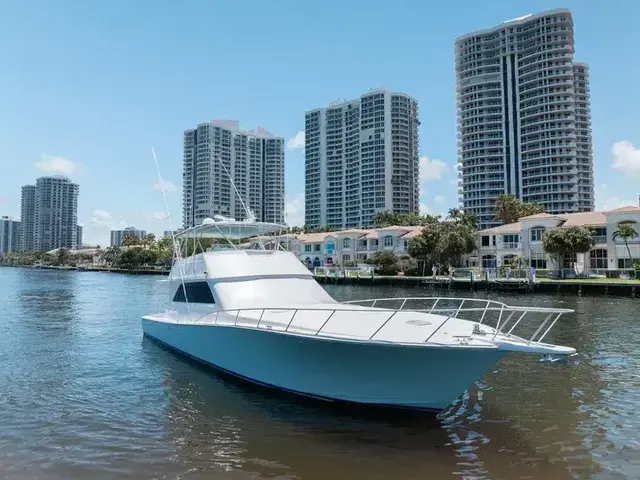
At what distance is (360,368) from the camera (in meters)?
9.45

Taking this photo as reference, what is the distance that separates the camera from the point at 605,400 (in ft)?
35.7

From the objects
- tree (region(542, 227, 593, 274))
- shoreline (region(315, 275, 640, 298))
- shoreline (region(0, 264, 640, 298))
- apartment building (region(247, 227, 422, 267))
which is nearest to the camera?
shoreline (region(315, 275, 640, 298))

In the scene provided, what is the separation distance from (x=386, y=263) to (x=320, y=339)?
61.4 meters

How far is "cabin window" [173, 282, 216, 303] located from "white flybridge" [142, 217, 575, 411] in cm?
3

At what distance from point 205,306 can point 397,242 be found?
66209mm

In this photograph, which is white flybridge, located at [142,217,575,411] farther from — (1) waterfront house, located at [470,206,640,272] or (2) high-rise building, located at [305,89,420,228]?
(2) high-rise building, located at [305,89,420,228]

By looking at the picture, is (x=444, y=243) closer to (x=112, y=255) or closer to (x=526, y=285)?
(x=526, y=285)

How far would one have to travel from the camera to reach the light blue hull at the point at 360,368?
8750 mm

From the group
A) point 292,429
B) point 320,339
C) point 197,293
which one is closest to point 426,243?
point 197,293

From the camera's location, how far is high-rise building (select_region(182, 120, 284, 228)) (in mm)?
162500

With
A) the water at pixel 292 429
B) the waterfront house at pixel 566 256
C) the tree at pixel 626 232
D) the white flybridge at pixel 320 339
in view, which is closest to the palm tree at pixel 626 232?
the tree at pixel 626 232

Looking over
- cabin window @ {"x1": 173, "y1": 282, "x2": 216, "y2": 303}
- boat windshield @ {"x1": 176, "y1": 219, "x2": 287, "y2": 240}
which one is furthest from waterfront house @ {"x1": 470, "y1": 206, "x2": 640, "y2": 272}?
cabin window @ {"x1": 173, "y1": 282, "x2": 216, "y2": 303}

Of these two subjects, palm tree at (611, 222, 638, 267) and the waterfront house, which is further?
the waterfront house

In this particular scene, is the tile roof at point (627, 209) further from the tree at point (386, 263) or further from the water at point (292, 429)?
the water at point (292, 429)
